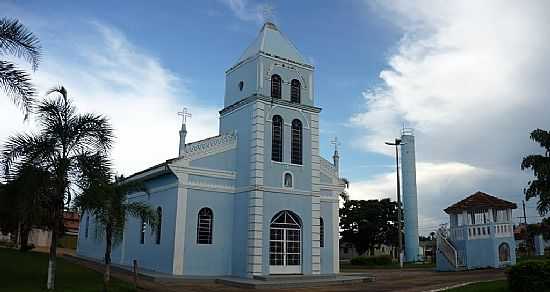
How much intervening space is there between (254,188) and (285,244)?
10.3 feet

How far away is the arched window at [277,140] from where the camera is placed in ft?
79.2

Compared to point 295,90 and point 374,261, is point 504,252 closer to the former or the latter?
point 374,261

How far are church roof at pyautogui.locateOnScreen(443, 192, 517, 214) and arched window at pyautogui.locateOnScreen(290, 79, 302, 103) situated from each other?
46.1 feet

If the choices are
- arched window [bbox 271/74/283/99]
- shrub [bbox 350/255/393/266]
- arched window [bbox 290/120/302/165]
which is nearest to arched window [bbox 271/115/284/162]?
arched window [bbox 290/120/302/165]

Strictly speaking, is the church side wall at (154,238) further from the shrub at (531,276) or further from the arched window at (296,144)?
the shrub at (531,276)

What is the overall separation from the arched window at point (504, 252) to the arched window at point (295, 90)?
1627 centimetres

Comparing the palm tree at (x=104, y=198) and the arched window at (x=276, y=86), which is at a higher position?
the arched window at (x=276, y=86)

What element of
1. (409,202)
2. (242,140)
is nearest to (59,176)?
(242,140)

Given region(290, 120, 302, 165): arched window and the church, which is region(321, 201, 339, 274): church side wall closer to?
the church

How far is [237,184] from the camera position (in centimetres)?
2400

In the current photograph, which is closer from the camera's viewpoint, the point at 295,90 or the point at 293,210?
the point at 293,210

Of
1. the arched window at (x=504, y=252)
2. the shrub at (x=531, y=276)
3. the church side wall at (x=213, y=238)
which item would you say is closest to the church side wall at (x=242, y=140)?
the church side wall at (x=213, y=238)

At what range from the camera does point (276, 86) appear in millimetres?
24922

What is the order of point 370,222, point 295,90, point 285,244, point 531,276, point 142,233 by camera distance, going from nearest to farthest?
1. point 531,276
2. point 285,244
3. point 295,90
4. point 142,233
5. point 370,222
